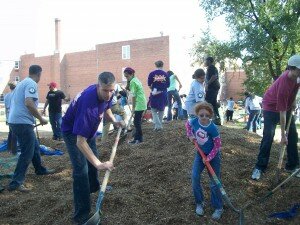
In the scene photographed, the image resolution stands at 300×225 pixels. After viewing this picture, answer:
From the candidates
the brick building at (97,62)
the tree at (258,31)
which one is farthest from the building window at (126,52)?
the tree at (258,31)

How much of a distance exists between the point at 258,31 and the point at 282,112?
1243 centimetres

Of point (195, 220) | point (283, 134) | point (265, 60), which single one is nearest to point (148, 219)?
point (195, 220)

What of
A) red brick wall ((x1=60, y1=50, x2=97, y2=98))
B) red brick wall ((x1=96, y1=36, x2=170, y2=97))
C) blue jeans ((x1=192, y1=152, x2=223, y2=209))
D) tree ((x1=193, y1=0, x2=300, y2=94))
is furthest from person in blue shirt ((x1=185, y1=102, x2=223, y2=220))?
red brick wall ((x1=60, y1=50, x2=97, y2=98))

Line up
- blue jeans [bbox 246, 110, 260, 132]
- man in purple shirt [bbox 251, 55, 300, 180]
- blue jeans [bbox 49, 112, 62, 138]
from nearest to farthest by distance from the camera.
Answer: man in purple shirt [bbox 251, 55, 300, 180] < blue jeans [bbox 49, 112, 62, 138] < blue jeans [bbox 246, 110, 260, 132]

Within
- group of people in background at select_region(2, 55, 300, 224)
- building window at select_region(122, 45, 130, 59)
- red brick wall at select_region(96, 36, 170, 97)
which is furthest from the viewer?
building window at select_region(122, 45, 130, 59)

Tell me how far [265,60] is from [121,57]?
24684 mm

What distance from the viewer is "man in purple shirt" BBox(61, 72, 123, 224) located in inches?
135

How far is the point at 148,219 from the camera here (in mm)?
4277

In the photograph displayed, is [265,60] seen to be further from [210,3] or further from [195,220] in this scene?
[195,220]

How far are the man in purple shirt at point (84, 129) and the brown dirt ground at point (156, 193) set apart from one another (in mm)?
490

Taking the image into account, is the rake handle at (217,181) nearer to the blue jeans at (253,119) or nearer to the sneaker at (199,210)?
the sneaker at (199,210)

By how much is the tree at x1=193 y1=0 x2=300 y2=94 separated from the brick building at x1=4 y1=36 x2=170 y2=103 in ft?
54.1

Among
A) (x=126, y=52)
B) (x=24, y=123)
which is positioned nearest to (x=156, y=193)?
(x=24, y=123)

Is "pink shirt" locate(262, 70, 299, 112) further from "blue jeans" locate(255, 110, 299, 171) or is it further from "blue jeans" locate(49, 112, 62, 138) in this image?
"blue jeans" locate(49, 112, 62, 138)
